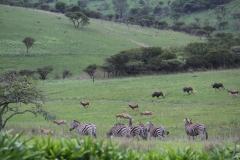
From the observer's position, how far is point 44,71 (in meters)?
63.4

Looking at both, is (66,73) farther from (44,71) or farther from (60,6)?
(60,6)

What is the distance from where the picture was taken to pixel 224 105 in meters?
32.9

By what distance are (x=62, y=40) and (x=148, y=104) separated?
2068 inches

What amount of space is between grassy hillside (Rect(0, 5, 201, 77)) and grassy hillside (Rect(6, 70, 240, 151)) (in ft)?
52.2

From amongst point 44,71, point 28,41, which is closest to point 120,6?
point 28,41

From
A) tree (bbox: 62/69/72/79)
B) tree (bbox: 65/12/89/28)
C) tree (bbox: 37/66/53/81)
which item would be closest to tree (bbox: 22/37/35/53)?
tree (bbox: 37/66/53/81)

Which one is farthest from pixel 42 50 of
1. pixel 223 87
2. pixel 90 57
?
pixel 223 87

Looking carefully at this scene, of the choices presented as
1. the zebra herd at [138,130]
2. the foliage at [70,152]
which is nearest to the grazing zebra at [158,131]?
the zebra herd at [138,130]

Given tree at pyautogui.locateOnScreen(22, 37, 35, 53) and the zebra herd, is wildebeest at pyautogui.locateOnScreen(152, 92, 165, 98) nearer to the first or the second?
the zebra herd

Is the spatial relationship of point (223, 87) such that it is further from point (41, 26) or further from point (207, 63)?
point (41, 26)

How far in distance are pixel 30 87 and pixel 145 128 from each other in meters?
8.23

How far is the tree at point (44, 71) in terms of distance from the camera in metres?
63.1

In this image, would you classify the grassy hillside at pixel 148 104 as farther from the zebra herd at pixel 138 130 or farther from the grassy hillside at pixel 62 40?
the grassy hillside at pixel 62 40

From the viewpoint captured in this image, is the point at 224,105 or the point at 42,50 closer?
the point at 224,105
